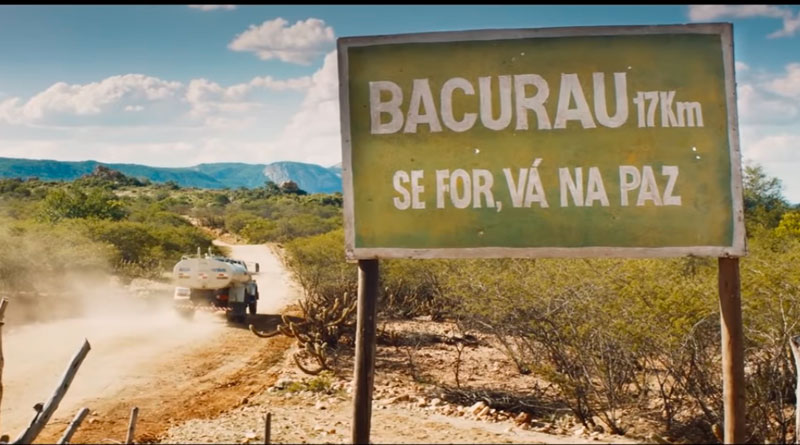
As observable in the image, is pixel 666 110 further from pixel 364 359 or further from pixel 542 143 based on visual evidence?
pixel 364 359

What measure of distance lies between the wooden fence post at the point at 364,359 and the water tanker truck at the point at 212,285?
12.1m

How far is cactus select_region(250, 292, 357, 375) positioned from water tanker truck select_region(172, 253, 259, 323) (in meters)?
2.85

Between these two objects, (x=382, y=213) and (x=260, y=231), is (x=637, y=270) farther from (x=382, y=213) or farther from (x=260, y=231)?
(x=260, y=231)

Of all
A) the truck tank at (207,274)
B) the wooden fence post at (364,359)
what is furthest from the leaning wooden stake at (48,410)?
the truck tank at (207,274)

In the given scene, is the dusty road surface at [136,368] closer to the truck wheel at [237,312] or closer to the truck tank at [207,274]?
the truck wheel at [237,312]

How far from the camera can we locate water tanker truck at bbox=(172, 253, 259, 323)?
17406mm

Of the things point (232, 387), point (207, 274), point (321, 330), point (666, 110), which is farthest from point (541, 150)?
point (207, 274)

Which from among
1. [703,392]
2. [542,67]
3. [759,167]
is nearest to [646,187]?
[542,67]

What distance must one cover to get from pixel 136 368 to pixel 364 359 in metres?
8.45

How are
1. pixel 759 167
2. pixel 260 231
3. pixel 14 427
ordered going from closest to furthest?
pixel 14 427
pixel 759 167
pixel 260 231

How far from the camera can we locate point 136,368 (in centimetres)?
1275

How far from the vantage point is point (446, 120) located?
6.01m

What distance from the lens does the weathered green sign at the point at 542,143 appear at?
228 inches

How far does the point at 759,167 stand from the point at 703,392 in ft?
127
